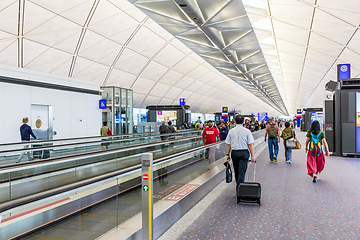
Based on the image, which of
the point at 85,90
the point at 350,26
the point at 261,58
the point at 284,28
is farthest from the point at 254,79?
the point at 85,90

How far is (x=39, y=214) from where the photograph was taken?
3.05m

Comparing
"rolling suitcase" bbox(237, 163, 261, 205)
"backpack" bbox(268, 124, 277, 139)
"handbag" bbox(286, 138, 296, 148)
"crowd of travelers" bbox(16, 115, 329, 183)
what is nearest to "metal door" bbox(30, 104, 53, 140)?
"crowd of travelers" bbox(16, 115, 329, 183)

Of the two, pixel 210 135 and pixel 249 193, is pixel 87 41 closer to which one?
pixel 210 135

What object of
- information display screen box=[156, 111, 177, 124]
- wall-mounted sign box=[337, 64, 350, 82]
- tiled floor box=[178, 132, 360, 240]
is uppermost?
wall-mounted sign box=[337, 64, 350, 82]

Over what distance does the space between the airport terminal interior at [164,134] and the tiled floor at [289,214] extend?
0.12 feet

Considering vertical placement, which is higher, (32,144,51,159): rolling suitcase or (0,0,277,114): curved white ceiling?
(0,0,277,114): curved white ceiling

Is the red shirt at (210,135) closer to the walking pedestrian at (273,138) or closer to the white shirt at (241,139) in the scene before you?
the walking pedestrian at (273,138)

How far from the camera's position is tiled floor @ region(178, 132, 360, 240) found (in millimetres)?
4758

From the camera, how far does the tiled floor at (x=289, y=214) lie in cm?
476

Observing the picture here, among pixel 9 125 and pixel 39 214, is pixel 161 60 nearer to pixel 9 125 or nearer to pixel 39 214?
pixel 9 125

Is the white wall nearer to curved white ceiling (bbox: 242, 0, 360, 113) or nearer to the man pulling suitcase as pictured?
curved white ceiling (bbox: 242, 0, 360, 113)

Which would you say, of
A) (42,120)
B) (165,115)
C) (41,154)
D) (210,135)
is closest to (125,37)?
(42,120)

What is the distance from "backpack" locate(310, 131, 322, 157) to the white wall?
14.8 m

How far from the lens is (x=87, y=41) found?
81.4 ft
